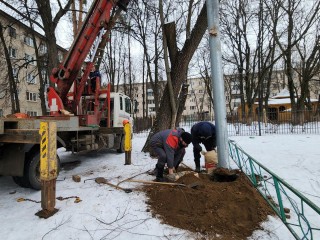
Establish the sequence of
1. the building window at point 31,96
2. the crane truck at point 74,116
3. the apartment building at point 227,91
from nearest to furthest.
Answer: the crane truck at point 74,116 < the building window at point 31,96 < the apartment building at point 227,91

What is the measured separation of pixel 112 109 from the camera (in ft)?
32.5

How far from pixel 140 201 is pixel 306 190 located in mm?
3262

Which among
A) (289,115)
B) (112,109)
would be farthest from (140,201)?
(289,115)

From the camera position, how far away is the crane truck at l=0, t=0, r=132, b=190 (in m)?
4.83

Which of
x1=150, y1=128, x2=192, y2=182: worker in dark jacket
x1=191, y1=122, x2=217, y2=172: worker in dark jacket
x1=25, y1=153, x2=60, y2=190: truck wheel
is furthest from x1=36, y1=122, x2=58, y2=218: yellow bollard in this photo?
x1=191, y1=122, x2=217, y2=172: worker in dark jacket

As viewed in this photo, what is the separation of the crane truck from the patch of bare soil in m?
2.34

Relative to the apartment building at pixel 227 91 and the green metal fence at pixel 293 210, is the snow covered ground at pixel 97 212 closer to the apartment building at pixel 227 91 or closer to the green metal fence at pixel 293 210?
the green metal fence at pixel 293 210

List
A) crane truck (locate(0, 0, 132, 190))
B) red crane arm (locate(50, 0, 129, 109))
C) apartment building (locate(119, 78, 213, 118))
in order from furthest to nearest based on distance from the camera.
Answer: apartment building (locate(119, 78, 213, 118)) < red crane arm (locate(50, 0, 129, 109)) < crane truck (locate(0, 0, 132, 190))

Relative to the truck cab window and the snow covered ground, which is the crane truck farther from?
the snow covered ground

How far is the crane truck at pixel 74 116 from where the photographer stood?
4832 millimetres

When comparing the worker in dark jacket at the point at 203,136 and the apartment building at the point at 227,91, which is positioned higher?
the apartment building at the point at 227,91

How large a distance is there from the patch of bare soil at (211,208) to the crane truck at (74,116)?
7.67 feet

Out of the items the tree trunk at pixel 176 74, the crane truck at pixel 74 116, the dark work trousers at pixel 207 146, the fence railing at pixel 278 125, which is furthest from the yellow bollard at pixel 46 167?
the fence railing at pixel 278 125

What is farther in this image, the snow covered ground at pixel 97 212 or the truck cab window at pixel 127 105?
the truck cab window at pixel 127 105
